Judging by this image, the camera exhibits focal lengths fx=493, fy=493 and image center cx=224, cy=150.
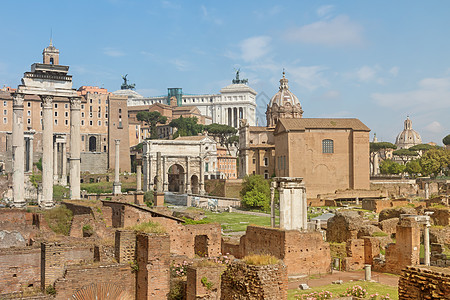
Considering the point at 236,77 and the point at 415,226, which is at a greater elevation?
the point at 236,77

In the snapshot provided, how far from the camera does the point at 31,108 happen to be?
8069 cm

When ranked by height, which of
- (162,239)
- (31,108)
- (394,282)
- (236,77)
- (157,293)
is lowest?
(394,282)

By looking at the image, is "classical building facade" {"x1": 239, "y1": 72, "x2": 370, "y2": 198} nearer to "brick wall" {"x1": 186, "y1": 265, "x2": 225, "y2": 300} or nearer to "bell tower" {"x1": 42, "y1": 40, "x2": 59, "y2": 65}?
"bell tower" {"x1": 42, "y1": 40, "x2": 59, "y2": 65}

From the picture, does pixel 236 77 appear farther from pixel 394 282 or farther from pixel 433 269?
pixel 433 269

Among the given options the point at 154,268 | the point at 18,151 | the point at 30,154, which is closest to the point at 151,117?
the point at 30,154

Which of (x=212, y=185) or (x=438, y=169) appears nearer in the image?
(x=212, y=185)

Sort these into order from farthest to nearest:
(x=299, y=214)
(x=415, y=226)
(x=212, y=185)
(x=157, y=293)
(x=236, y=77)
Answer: (x=236, y=77) → (x=212, y=185) → (x=299, y=214) → (x=415, y=226) → (x=157, y=293)

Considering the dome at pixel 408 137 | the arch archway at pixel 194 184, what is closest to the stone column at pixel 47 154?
the arch archway at pixel 194 184

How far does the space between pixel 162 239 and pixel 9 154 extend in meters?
69.5

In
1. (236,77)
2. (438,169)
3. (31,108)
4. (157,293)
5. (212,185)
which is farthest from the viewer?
(236,77)

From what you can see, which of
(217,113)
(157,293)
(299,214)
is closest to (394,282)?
(299,214)

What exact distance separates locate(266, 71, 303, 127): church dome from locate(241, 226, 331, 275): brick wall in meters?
56.5

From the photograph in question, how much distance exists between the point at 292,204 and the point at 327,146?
35.5 meters

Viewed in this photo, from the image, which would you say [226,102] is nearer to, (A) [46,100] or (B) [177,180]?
(B) [177,180]
